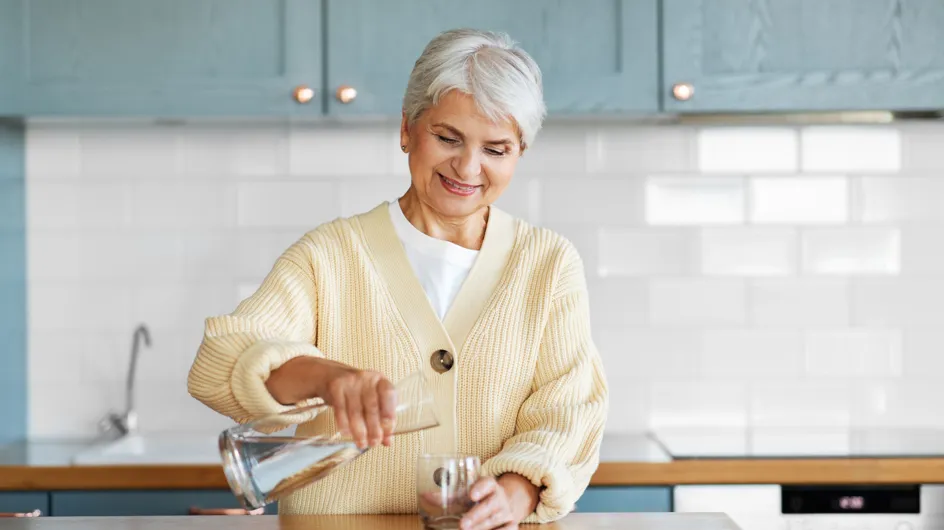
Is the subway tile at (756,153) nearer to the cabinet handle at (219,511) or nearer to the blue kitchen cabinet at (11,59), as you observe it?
the cabinet handle at (219,511)

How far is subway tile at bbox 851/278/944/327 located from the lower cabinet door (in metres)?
1.71

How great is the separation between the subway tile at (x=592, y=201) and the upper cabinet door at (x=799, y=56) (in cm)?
39

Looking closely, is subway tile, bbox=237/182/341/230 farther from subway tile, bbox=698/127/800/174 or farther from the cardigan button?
the cardigan button

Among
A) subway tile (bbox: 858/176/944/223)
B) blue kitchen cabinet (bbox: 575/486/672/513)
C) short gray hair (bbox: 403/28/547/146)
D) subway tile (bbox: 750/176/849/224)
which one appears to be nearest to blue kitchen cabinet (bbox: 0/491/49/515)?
blue kitchen cabinet (bbox: 575/486/672/513)

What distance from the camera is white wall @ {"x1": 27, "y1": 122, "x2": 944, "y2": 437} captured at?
2943 mm

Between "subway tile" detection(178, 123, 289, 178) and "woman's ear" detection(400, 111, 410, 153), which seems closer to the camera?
"woman's ear" detection(400, 111, 410, 153)

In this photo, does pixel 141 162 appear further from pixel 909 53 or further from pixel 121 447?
pixel 909 53

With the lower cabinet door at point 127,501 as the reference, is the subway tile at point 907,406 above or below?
above

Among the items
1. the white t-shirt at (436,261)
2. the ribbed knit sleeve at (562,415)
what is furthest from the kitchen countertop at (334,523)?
the white t-shirt at (436,261)

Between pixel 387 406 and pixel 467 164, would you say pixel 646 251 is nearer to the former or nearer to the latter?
pixel 467 164

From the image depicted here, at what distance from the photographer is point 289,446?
4.02 ft

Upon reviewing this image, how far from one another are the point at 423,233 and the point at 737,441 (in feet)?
4.14

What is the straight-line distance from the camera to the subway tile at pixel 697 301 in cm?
295

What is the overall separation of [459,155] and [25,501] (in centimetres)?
143
